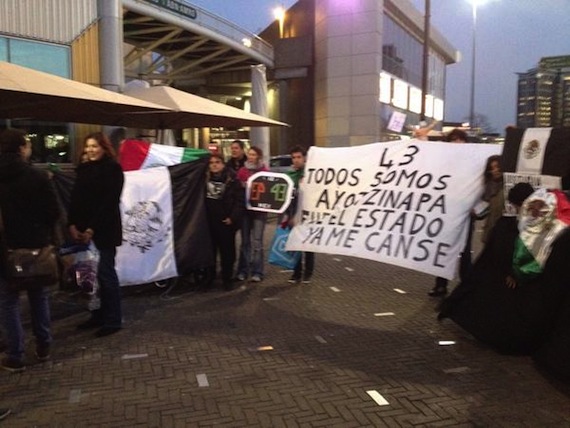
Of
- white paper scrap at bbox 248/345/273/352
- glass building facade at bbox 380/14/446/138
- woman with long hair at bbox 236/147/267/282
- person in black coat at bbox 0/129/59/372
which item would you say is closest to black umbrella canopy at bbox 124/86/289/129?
woman with long hair at bbox 236/147/267/282

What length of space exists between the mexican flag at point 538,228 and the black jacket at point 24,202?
3.76m

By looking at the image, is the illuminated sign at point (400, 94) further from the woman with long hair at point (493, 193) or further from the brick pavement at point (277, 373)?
the brick pavement at point (277, 373)

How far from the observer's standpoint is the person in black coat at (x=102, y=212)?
4871 millimetres

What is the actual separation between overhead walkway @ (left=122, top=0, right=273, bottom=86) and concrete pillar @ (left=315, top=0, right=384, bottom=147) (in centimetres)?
390

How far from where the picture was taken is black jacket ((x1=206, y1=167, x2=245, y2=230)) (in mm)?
6559

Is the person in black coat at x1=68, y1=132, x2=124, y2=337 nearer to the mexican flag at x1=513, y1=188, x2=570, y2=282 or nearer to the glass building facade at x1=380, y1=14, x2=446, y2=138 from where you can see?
the mexican flag at x1=513, y1=188, x2=570, y2=282

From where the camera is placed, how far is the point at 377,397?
12.2 feet

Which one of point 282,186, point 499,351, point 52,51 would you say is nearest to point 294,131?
point 52,51

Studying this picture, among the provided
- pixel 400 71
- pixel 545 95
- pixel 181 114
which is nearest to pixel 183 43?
pixel 400 71

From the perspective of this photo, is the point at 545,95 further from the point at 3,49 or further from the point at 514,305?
the point at 514,305

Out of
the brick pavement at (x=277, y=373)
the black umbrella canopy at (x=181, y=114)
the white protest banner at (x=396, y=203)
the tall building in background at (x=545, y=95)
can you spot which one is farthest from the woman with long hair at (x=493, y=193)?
the tall building in background at (x=545, y=95)

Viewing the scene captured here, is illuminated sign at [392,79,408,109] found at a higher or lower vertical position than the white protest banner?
higher

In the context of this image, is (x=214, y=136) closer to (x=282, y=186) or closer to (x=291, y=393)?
(x=282, y=186)

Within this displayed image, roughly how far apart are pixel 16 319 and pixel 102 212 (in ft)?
3.98
